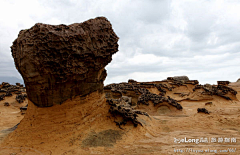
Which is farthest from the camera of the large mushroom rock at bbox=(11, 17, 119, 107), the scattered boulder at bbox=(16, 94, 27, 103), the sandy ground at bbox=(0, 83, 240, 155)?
the scattered boulder at bbox=(16, 94, 27, 103)

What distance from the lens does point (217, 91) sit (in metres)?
14.7

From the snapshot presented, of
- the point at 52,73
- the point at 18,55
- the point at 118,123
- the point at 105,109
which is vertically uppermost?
the point at 18,55

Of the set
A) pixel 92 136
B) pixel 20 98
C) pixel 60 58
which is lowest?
pixel 92 136

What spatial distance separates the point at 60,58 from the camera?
4520mm

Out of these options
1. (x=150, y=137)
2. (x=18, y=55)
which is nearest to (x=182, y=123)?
(x=150, y=137)

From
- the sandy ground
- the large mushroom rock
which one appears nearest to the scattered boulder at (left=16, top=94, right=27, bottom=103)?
the sandy ground

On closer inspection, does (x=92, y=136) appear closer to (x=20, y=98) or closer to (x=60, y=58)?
(x=60, y=58)

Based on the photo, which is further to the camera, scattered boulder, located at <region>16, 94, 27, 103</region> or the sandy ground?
scattered boulder, located at <region>16, 94, 27, 103</region>

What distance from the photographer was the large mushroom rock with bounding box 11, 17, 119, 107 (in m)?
4.34

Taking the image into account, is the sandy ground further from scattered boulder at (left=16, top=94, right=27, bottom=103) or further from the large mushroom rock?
scattered boulder at (left=16, top=94, right=27, bottom=103)

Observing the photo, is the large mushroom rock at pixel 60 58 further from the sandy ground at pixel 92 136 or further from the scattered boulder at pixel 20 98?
the scattered boulder at pixel 20 98

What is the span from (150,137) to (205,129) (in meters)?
2.44

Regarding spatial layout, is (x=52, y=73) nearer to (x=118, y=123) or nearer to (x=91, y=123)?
(x=91, y=123)

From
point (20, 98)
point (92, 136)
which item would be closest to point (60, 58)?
point (92, 136)
